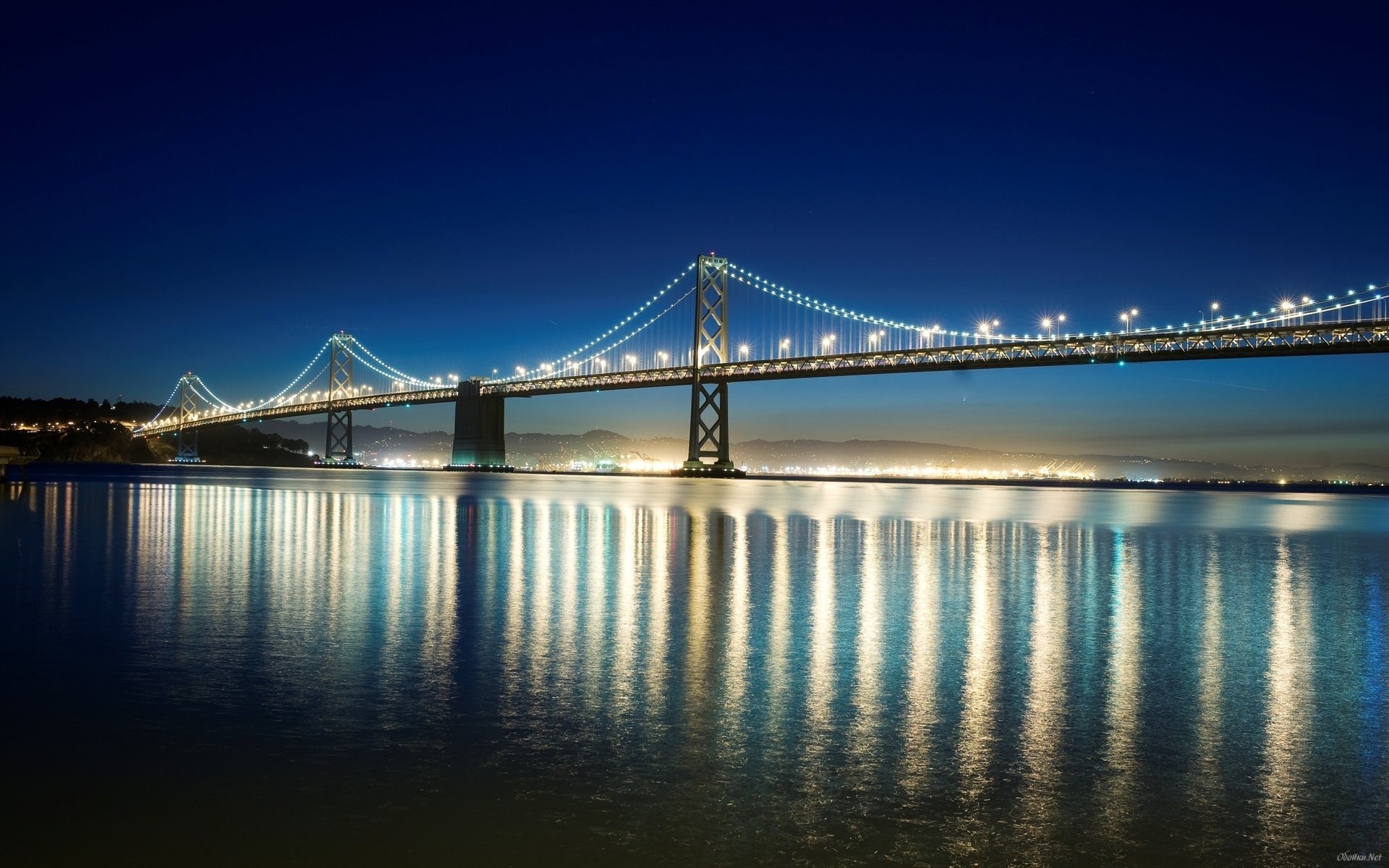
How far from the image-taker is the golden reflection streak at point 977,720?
3797mm

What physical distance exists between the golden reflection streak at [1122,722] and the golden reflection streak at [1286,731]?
1.50ft

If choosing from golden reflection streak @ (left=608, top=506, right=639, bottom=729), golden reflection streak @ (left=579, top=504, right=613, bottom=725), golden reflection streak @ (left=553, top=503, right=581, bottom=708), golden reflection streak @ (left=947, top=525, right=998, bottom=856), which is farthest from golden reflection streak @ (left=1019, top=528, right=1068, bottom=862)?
golden reflection streak @ (left=553, top=503, right=581, bottom=708)

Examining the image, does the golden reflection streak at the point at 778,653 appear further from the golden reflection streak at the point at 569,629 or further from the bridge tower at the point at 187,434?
the bridge tower at the point at 187,434

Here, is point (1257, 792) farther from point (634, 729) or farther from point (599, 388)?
point (599, 388)

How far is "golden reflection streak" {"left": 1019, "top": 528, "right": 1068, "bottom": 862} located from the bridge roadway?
42098 millimetres

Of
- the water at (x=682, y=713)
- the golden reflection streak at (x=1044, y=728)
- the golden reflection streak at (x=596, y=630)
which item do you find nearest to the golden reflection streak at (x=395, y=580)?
the water at (x=682, y=713)

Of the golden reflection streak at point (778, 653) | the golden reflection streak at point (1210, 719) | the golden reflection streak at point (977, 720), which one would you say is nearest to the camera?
the golden reflection streak at point (977, 720)

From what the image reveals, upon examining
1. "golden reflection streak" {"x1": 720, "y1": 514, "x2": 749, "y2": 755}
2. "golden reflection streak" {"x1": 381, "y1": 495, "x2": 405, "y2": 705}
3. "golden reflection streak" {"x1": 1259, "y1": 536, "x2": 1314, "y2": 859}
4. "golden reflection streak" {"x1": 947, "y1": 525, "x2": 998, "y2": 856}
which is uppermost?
"golden reflection streak" {"x1": 381, "y1": 495, "x2": 405, "y2": 705}

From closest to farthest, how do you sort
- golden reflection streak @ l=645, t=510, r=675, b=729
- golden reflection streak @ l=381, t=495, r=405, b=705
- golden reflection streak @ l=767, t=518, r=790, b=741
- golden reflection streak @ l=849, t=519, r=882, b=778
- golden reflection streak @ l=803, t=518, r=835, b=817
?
golden reflection streak @ l=803, t=518, r=835, b=817 → golden reflection streak @ l=849, t=519, r=882, b=778 → golden reflection streak @ l=767, t=518, r=790, b=741 → golden reflection streak @ l=645, t=510, r=675, b=729 → golden reflection streak @ l=381, t=495, r=405, b=705

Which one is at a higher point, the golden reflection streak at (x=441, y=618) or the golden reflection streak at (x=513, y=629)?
the golden reflection streak at (x=441, y=618)

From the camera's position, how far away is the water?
3.70 m

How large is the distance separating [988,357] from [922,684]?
51.5 metres

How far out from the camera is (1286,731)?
5.17 meters

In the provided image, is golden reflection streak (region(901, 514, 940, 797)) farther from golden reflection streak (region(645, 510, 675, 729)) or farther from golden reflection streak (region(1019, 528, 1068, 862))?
golden reflection streak (region(645, 510, 675, 729))
